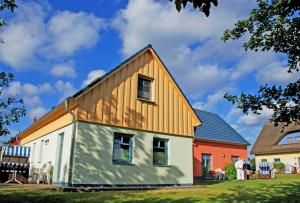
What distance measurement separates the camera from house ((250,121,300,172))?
3719cm

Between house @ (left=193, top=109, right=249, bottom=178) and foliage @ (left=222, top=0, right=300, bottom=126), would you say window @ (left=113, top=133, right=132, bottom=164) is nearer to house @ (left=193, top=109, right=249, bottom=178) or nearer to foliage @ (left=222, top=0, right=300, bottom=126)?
foliage @ (left=222, top=0, right=300, bottom=126)

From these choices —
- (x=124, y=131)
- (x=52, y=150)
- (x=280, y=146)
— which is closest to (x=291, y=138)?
(x=280, y=146)

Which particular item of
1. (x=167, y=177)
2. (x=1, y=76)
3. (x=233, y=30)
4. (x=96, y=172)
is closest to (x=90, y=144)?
(x=96, y=172)

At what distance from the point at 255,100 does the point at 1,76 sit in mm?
6877

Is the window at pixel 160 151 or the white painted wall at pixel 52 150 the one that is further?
the window at pixel 160 151

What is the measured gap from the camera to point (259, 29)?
914cm

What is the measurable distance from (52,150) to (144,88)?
6.00 meters

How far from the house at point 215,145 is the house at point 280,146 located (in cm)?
662

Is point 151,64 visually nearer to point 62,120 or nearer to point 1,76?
point 62,120

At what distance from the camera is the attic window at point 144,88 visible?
1628 cm

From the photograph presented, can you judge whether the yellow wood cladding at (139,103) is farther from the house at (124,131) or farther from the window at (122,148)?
the window at (122,148)

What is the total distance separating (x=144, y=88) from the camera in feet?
54.2

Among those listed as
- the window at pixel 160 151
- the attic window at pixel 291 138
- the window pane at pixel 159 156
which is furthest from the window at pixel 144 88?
the attic window at pixel 291 138

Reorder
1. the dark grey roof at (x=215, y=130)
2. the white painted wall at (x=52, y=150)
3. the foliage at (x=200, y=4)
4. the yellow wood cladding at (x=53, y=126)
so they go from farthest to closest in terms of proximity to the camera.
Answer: the dark grey roof at (x=215, y=130) < the yellow wood cladding at (x=53, y=126) < the white painted wall at (x=52, y=150) < the foliage at (x=200, y=4)
